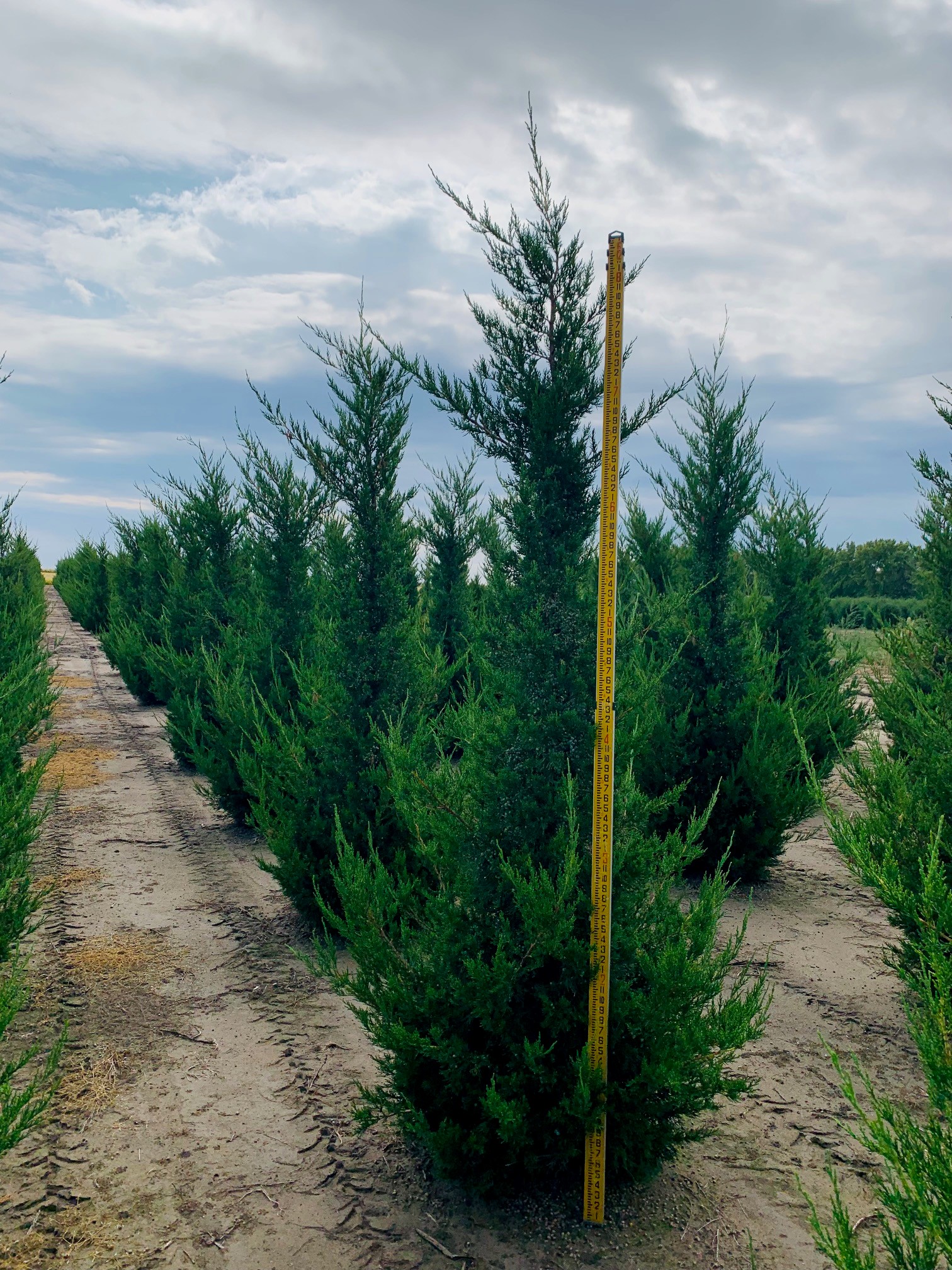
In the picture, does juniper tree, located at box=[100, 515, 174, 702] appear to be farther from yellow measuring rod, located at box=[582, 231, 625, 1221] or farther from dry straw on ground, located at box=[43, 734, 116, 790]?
yellow measuring rod, located at box=[582, 231, 625, 1221]

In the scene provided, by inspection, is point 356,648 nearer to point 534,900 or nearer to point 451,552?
point 534,900

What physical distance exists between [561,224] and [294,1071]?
4860 millimetres

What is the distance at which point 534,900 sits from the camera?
3486 mm

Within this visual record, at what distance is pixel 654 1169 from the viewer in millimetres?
3840

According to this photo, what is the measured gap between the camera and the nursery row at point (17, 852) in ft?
11.4

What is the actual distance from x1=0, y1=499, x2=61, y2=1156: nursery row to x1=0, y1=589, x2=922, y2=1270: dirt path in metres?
0.26

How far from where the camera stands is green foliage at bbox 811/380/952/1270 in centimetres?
240

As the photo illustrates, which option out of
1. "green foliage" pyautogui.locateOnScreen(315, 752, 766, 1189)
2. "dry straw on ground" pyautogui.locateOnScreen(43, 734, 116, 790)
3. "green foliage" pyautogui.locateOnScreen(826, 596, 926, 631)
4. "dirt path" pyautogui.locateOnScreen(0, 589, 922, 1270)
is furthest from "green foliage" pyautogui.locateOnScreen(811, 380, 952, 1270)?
"green foliage" pyautogui.locateOnScreen(826, 596, 926, 631)

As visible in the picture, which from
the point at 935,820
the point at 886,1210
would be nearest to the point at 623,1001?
the point at 886,1210

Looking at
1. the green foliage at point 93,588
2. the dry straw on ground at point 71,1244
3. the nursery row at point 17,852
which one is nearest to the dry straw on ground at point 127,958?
the nursery row at point 17,852

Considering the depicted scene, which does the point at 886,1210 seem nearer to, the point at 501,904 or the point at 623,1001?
the point at 623,1001

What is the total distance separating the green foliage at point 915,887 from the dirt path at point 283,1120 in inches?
14.1

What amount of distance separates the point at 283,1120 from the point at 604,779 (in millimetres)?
2646

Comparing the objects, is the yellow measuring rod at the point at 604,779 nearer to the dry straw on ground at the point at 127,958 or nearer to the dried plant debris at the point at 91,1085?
the dried plant debris at the point at 91,1085
